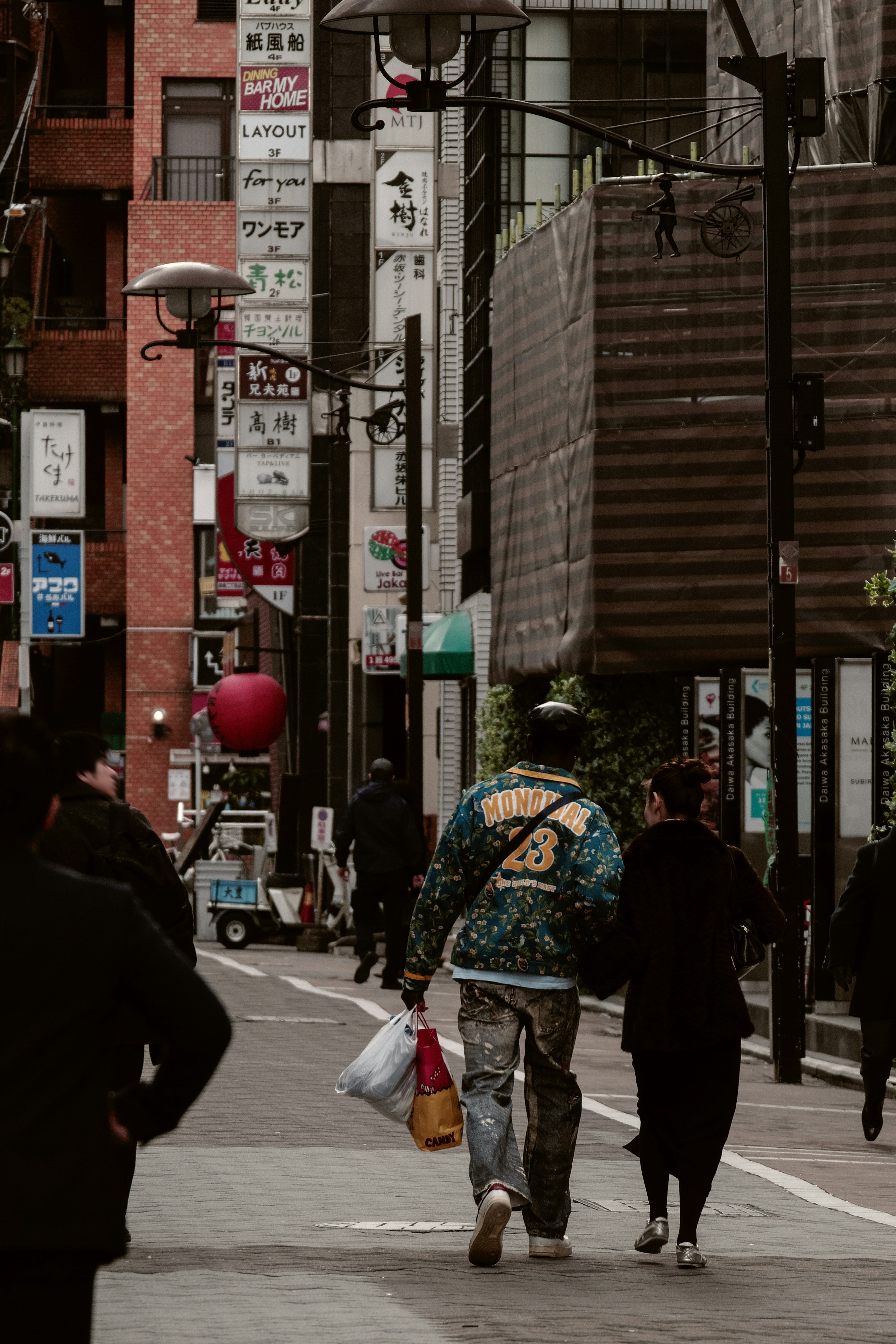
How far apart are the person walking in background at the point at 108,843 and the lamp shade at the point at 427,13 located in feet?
22.9

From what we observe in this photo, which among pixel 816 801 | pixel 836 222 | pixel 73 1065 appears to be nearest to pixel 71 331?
pixel 836 222

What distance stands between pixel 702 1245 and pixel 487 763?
18.1 meters

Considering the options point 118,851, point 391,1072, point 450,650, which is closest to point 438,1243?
point 391,1072

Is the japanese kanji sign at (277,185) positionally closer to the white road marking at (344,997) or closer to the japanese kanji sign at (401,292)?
the japanese kanji sign at (401,292)

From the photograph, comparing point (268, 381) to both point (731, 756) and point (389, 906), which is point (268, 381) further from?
point (731, 756)

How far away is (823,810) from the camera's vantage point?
56.9 feet

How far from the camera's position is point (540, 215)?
24344 millimetres

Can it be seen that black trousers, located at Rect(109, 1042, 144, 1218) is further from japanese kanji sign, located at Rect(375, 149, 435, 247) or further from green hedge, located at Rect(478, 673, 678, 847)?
japanese kanji sign, located at Rect(375, 149, 435, 247)

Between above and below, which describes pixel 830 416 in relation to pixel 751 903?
above

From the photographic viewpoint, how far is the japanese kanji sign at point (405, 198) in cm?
3216

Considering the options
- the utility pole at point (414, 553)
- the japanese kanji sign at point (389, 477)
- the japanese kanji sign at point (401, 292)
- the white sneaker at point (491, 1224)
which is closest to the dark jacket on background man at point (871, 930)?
the white sneaker at point (491, 1224)

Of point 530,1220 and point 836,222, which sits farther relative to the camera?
point 836,222

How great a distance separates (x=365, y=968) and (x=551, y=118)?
10.5 m

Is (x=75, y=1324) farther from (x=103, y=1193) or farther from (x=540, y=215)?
(x=540, y=215)
